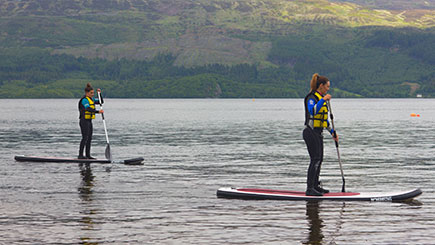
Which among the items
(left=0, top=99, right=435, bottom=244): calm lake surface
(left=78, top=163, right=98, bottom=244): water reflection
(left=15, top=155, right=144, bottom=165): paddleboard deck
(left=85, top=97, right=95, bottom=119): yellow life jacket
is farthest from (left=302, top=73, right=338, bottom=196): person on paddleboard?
(left=15, top=155, right=144, bottom=165): paddleboard deck

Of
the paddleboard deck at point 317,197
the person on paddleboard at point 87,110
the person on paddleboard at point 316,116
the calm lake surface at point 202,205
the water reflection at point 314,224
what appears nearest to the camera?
the water reflection at point 314,224

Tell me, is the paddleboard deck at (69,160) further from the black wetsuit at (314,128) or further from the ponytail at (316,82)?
the ponytail at (316,82)

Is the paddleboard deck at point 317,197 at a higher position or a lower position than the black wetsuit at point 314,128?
lower

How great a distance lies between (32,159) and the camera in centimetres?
3322

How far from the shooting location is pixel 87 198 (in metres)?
20.7

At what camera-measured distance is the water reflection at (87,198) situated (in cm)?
1586

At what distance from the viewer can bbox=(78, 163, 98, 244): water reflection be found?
15.9m

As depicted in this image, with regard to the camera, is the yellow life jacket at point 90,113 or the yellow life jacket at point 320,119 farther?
the yellow life jacket at point 90,113

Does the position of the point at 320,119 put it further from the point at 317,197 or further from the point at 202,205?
the point at 202,205

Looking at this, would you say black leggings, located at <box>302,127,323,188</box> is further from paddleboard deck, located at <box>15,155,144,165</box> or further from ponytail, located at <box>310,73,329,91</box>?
paddleboard deck, located at <box>15,155,144,165</box>

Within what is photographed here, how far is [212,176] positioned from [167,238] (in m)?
12.6

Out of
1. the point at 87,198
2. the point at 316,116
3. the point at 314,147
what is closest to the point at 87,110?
the point at 87,198

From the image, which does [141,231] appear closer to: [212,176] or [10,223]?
[10,223]

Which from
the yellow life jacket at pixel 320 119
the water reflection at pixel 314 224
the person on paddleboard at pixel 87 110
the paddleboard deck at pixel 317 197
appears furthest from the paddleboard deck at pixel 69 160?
the yellow life jacket at pixel 320 119
